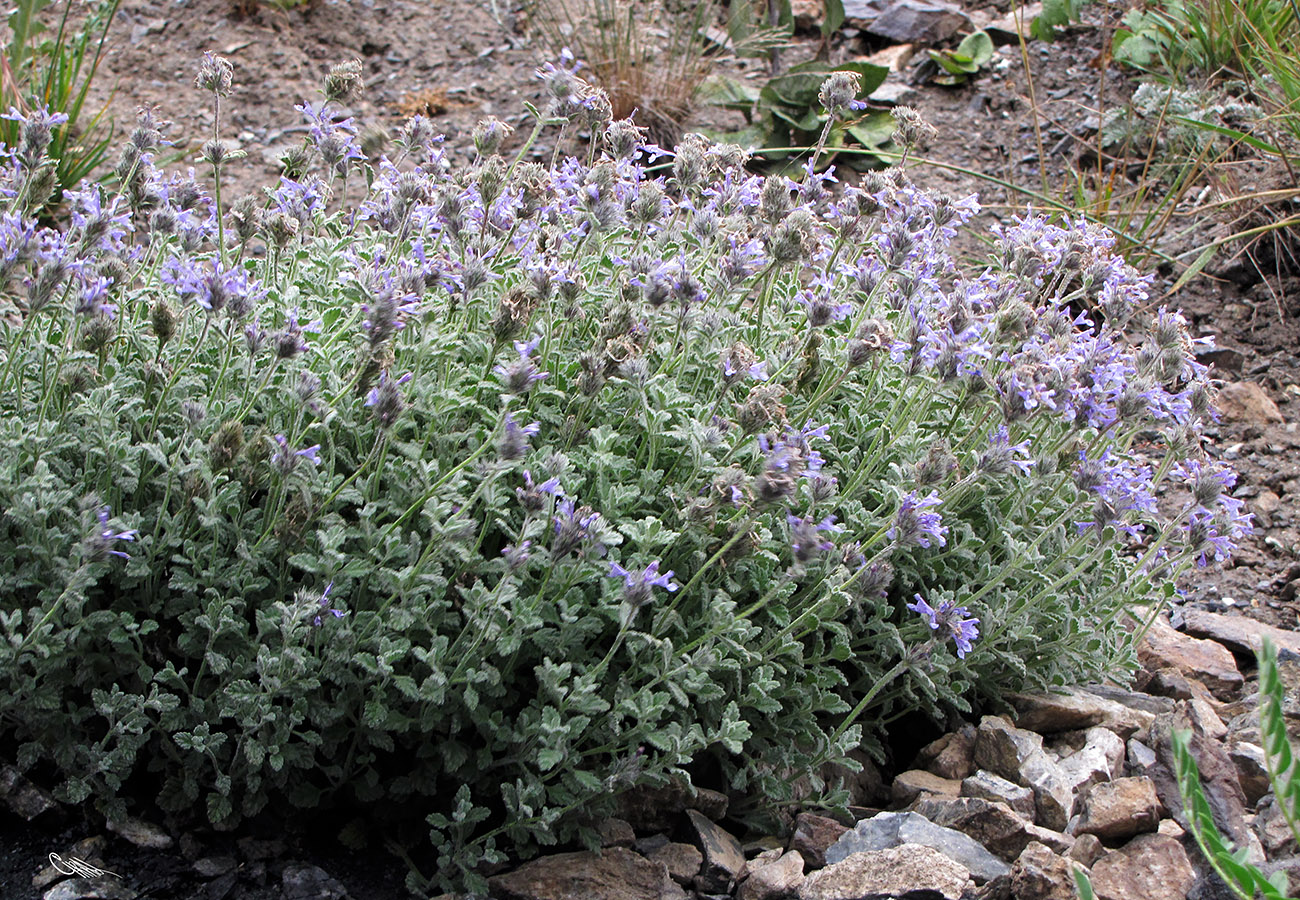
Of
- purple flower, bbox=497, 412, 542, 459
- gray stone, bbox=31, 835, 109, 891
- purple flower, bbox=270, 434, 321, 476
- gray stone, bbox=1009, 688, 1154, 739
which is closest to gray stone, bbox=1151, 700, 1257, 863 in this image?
gray stone, bbox=1009, 688, 1154, 739

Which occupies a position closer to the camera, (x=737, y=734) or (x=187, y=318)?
(x=737, y=734)

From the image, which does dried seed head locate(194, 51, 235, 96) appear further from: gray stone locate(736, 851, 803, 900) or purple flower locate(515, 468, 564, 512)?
gray stone locate(736, 851, 803, 900)

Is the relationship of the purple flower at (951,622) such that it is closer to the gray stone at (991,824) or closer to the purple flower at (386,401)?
the gray stone at (991,824)

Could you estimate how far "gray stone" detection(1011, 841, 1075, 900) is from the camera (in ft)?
7.36

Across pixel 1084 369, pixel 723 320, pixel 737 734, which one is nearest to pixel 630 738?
pixel 737 734

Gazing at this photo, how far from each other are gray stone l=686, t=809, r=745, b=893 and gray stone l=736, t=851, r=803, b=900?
44 mm

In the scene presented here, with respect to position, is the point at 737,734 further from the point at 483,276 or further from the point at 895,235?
the point at 895,235

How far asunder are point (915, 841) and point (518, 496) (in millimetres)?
1099

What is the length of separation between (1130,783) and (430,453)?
5.85ft

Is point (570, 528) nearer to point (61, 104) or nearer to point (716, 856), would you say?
point (716, 856)

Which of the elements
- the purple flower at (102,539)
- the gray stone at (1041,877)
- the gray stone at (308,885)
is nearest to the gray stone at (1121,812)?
the gray stone at (1041,877)

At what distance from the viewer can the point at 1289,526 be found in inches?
173

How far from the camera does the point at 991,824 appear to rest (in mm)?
2516

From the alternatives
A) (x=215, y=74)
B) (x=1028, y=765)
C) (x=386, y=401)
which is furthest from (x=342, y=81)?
(x=1028, y=765)
